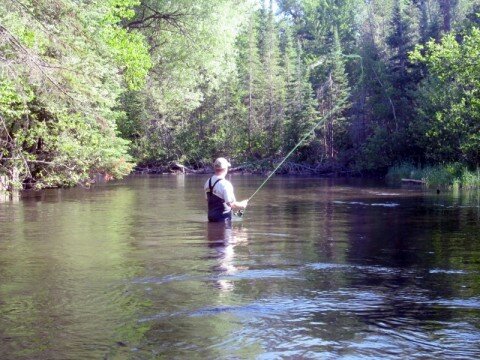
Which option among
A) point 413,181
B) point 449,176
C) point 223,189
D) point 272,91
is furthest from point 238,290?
point 272,91

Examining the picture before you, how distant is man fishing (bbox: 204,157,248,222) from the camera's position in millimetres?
12602

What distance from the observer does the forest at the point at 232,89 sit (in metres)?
15.9

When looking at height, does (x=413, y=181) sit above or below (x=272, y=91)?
below

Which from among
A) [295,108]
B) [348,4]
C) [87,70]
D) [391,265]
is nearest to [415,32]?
[295,108]

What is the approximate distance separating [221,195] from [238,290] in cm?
564

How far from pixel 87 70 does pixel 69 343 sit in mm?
11115

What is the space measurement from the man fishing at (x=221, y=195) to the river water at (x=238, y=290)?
1.38 feet

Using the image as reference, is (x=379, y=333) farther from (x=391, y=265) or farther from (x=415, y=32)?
(x=415, y=32)

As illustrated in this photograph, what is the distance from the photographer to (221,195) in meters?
13.0

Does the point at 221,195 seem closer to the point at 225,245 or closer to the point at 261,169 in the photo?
the point at 225,245

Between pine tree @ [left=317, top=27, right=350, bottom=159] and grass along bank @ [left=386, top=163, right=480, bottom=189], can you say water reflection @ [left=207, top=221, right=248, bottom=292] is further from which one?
pine tree @ [left=317, top=27, right=350, bottom=159]

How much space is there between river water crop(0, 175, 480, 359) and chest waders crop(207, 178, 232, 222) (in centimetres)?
36

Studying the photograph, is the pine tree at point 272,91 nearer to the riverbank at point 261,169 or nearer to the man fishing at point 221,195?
the riverbank at point 261,169

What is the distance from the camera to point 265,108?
7094cm
